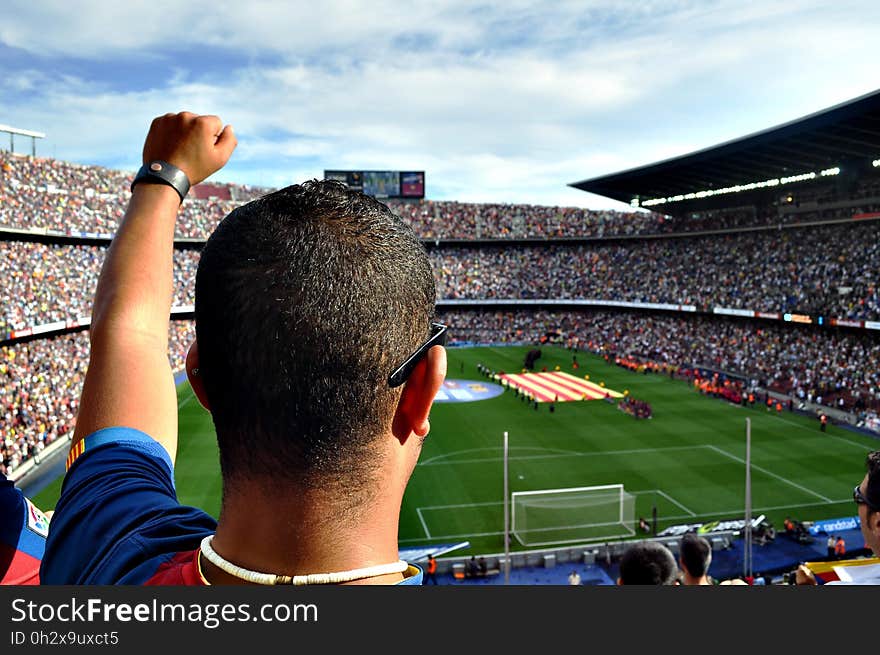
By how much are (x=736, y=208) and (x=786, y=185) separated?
7525 millimetres

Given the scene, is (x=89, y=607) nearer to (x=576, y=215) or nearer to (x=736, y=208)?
(x=736, y=208)

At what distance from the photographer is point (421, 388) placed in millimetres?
1347

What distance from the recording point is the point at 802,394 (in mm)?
35781

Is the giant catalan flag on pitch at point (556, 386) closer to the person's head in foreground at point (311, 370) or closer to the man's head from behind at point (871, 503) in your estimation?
the man's head from behind at point (871, 503)

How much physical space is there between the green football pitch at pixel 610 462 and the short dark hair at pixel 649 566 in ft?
46.4

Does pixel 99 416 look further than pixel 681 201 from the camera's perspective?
No

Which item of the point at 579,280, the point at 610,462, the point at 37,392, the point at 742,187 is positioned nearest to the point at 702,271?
the point at 742,187

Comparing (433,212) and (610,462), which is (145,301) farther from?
(433,212)

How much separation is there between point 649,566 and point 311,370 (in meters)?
4.35

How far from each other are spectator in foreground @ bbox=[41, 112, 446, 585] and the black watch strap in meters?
0.82

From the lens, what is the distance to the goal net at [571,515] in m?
19.4

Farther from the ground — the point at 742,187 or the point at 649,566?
the point at 742,187

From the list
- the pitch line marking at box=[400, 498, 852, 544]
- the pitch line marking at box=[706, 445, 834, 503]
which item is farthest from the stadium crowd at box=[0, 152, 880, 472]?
the pitch line marking at box=[400, 498, 852, 544]

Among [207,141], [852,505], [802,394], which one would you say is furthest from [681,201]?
[207,141]
